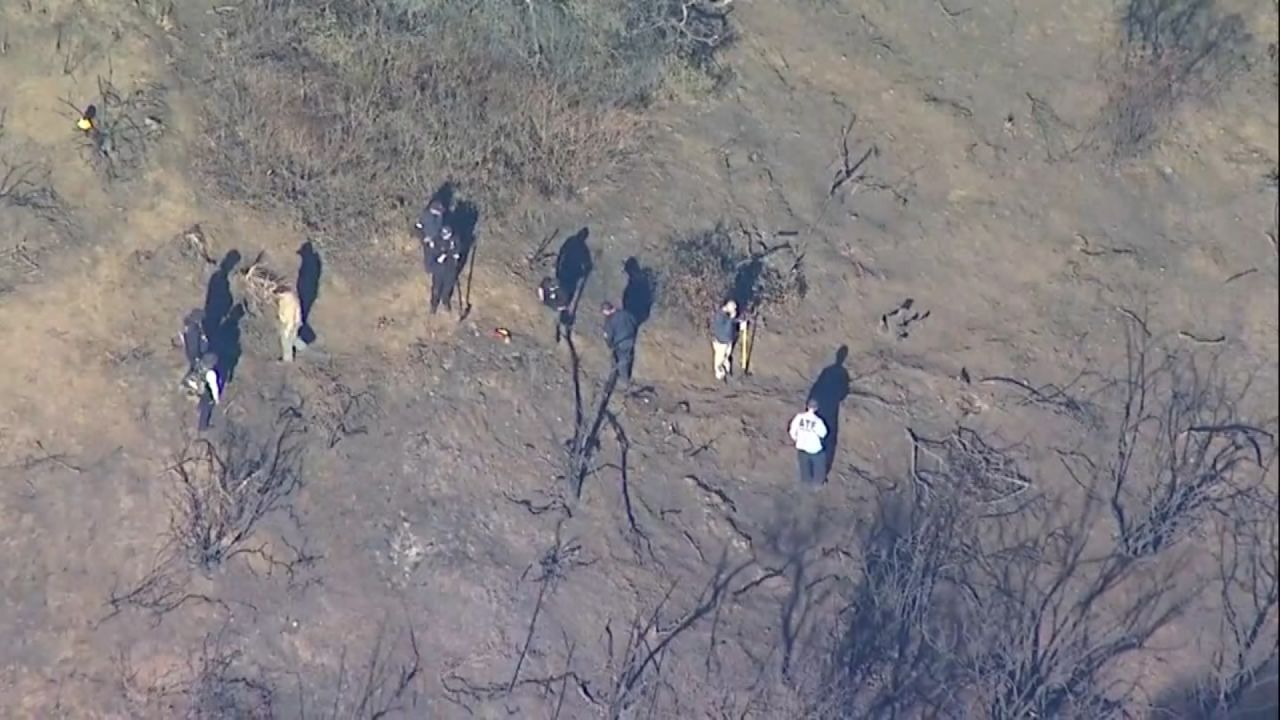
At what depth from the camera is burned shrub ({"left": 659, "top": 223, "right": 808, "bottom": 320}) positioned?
1369cm

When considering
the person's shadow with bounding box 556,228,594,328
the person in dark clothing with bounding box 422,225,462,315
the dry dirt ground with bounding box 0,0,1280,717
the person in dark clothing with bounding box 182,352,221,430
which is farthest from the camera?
the person's shadow with bounding box 556,228,594,328

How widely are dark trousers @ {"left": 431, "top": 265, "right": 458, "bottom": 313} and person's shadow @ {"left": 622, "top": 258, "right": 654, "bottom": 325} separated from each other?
2006 millimetres

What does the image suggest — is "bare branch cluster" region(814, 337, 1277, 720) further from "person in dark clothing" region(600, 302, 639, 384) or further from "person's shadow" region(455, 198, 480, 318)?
"person's shadow" region(455, 198, 480, 318)

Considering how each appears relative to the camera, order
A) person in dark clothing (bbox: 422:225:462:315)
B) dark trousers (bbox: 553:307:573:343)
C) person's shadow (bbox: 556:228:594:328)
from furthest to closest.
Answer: person's shadow (bbox: 556:228:594:328)
dark trousers (bbox: 553:307:573:343)
person in dark clothing (bbox: 422:225:462:315)

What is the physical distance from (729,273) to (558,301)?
7.25ft

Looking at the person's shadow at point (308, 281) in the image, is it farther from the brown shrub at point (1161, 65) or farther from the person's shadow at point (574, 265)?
the brown shrub at point (1161, 65)

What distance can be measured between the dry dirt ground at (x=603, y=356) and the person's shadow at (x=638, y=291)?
138 mm

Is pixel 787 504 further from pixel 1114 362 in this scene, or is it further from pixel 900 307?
pixel 1114 362

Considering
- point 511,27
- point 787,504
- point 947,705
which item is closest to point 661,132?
point 511,27

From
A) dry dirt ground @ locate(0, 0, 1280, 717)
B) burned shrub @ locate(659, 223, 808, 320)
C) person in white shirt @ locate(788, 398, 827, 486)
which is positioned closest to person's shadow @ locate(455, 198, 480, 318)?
dry dirt ground @ locate(0, 0, 1280, 717)

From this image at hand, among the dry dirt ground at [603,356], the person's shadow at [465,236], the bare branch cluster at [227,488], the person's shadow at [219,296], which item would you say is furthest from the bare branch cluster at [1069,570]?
the person's shadow at [219,296]

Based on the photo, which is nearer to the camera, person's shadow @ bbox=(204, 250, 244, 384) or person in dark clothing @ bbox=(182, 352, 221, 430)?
person in dark clothing @ bbox=(182, 352, 221, 430)

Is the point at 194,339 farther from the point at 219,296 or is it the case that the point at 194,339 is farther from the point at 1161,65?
the point at 1161,65

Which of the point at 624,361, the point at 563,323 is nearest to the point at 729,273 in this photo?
the point at 624,361
